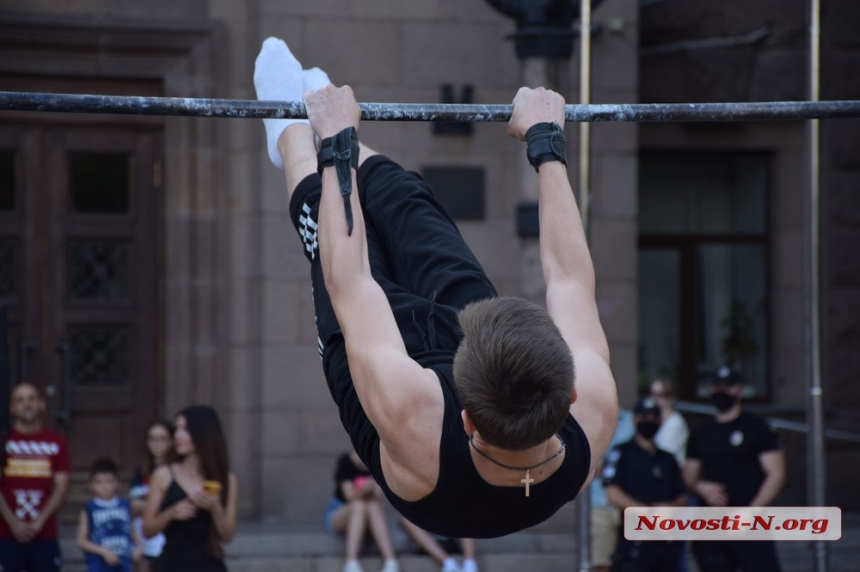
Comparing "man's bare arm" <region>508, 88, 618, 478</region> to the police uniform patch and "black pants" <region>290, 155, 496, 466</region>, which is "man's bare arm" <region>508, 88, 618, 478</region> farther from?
the police uniform patch

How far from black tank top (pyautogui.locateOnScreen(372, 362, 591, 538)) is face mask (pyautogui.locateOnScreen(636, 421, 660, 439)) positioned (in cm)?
432

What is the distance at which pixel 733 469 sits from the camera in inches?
306

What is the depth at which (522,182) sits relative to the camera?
31.5ft

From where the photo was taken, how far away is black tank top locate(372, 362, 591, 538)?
345 cm

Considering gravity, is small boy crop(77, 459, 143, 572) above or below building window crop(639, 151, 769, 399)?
below

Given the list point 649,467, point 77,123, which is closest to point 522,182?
point 649,467

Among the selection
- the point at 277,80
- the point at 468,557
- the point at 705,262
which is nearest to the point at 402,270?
the point at 277,80

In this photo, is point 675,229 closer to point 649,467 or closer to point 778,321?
point 778,321

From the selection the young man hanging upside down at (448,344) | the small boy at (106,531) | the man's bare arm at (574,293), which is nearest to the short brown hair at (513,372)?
the young man hanging upside down at (448,344)

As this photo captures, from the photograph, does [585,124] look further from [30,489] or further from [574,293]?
[574,293]

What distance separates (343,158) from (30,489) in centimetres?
498

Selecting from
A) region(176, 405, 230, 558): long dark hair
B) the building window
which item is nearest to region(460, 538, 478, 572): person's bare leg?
region(176, 405, 230, 558): long dark hair

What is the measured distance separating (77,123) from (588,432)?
7.05 metres

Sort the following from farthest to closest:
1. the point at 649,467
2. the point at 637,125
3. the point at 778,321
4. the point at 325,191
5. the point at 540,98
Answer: the point at 778,321 < the point at 637,125 < the point at 649,467 < the point at 540,98 < the point at 325,191
